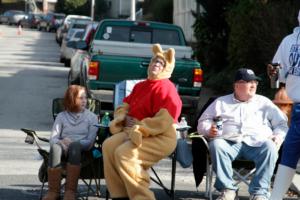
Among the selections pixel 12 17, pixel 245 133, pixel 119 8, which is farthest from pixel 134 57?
pixel 12 17

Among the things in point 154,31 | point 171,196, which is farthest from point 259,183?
point 154,31

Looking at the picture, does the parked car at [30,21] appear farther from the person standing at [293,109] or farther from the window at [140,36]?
the person standing at [293,109]

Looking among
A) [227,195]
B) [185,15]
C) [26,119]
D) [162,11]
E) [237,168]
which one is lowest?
A: [26,119]

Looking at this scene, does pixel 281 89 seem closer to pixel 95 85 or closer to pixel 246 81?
pixel 246 81

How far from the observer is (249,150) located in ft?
26.5

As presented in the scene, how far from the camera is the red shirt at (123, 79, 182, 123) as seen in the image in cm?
787

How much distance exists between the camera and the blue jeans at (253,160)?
782cm

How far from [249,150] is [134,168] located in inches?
47.6

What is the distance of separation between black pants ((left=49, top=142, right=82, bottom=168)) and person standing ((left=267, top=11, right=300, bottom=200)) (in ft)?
6.19

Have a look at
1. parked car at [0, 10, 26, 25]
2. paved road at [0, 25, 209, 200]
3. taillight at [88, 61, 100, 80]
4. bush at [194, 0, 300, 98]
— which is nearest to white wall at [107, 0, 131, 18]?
parked car at [0, 10, 26, 25]

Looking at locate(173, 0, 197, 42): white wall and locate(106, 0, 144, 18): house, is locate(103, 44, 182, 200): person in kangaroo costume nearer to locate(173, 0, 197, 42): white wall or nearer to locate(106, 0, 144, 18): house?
locate(173, 0, 197, 42): white wall

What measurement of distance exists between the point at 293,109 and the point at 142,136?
142cm

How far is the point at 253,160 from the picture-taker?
26.3 ft

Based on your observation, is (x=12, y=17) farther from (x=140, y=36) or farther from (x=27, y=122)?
(x=27, y=122)
